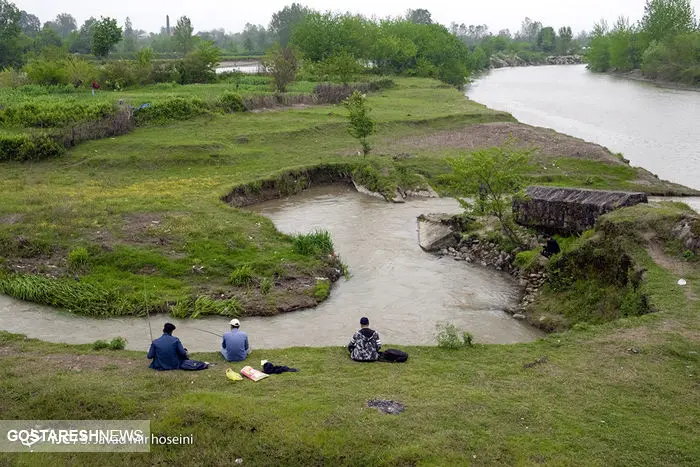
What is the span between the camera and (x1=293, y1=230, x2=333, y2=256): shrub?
23.6 metres

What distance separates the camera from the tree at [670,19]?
4222 inches

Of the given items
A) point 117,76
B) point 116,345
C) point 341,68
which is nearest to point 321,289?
point 116,345

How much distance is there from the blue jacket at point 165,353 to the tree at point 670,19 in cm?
Result: 11266

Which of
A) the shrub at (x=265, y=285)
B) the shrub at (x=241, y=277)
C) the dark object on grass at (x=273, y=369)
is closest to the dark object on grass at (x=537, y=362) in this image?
the dark object on grass at (x=273, y=369)

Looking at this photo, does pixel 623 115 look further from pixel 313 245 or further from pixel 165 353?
pixel 165 353

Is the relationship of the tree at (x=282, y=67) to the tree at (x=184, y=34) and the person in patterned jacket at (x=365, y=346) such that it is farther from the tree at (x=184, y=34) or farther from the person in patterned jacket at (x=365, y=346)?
the person in patterned jacket at (x=365, y=346)

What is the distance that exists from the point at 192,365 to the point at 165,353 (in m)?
0.64

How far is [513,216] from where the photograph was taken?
25.4 m

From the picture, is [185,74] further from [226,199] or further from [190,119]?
[226,199]

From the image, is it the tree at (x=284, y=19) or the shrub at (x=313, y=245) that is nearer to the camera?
the shrub at (x=313, y=245)

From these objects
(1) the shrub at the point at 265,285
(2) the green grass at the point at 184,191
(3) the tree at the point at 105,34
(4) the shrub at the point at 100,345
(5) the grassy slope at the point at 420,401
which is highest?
(3) the tree at the point at 105,34

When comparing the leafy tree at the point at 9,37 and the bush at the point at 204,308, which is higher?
the leafy tree at the point at 9,37

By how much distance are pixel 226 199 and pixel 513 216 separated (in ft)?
44.7

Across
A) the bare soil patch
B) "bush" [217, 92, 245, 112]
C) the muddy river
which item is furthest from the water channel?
"bush" [217, 92, 245, 112]
